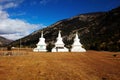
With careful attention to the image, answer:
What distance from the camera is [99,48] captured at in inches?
3696

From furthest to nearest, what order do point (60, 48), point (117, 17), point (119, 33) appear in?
1. point (117, 17)
2. point (119, 33)
3. point (60, 48)

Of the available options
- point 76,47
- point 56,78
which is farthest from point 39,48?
point 56,78

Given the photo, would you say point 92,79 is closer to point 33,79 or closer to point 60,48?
point 33,79

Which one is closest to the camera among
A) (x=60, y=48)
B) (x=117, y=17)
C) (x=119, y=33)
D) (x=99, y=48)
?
(x=60, y=48)

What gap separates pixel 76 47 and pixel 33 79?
213 ft

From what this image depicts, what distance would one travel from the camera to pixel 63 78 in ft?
58.3

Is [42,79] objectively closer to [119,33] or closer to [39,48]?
[39,48]

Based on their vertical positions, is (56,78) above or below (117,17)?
below

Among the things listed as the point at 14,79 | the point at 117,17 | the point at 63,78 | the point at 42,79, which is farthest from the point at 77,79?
the point at 117,17

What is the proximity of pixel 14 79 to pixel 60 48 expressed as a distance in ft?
208

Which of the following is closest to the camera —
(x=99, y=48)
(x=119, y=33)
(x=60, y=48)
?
(x=60, y=48)

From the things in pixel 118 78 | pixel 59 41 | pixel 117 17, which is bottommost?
pixel 118 78

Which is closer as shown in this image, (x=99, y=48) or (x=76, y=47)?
(x=76, y=47)

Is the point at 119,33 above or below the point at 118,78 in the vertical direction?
above
